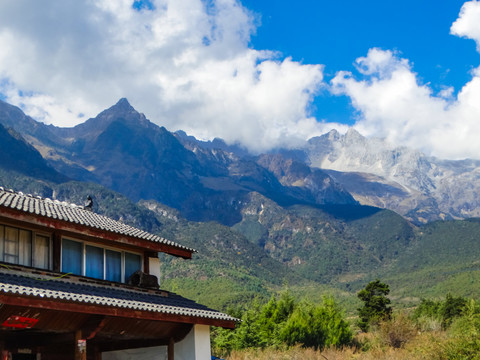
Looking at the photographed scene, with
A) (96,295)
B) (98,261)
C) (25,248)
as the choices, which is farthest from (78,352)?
(98,261)

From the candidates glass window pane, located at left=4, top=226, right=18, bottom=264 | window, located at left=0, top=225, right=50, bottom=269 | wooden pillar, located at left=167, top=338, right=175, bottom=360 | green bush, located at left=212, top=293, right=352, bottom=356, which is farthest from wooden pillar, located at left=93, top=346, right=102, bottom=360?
green bush, located at left=212, top=293, right=352, bottom=356

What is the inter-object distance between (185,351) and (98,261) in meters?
3.78

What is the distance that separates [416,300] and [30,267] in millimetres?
104771

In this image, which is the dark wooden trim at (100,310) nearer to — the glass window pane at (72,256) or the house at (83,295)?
the house at (83,295)

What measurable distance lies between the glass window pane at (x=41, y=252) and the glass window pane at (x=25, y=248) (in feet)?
0.49

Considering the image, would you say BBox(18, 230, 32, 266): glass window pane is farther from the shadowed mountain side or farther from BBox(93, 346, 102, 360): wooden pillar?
the shadowed mountain side

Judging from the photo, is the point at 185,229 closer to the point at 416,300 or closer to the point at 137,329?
the point at 416,300

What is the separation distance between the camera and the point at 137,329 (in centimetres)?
1614

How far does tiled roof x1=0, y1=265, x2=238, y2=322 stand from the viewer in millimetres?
12992

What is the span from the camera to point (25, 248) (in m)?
15.5

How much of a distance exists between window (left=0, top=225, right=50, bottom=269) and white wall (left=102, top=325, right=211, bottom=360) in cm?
455

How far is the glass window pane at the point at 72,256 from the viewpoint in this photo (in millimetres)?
16406

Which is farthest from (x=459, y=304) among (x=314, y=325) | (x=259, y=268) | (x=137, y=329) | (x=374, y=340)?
(x=259, y=268)

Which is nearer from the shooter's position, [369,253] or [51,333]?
[51,333]
